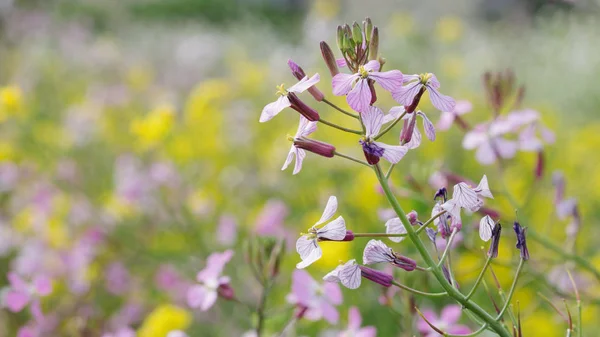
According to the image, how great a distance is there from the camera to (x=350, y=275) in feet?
A: 1.60

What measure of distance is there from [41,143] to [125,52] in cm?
293

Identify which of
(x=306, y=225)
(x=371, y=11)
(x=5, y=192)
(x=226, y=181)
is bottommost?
(x=371, y=11)

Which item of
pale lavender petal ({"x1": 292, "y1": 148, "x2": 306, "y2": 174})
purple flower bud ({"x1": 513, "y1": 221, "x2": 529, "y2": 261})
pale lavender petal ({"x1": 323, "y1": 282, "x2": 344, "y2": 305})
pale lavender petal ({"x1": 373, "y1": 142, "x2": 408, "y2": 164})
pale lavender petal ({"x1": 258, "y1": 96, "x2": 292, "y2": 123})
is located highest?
pale lavender petal ({"x1": 258, "y1": 96, "x2": 292, "y2": 123})

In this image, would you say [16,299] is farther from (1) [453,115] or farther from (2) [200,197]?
(2) [200,197]

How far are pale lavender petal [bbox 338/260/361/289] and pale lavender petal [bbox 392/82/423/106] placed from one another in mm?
127

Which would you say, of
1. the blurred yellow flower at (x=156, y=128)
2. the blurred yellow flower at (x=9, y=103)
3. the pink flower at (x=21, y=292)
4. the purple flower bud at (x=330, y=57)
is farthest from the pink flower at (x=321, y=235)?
the blurred yellow flower at (x=9, y=103)

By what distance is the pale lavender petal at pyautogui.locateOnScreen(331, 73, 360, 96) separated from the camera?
0.48 m

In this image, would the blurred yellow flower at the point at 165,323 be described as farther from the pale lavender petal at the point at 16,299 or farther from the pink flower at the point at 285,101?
the pink flower at the point at 285,101

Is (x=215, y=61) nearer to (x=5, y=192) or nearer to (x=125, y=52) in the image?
(x=125, y=52)

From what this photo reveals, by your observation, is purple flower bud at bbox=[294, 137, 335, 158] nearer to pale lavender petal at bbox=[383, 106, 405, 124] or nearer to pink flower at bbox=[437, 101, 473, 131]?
pale lavender petal at bbox=[383, 106, 405, 124]

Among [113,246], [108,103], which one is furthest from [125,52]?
[113,246]

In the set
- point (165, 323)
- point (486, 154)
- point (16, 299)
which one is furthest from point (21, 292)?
point (486, 154)

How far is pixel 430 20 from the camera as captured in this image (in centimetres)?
717

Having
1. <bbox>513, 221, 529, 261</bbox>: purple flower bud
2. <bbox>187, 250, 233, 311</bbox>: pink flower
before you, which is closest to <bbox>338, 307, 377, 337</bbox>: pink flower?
<bbox>187, 250, 233, 311</bbox>: pink flower
